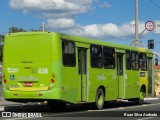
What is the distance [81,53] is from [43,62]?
2241mm

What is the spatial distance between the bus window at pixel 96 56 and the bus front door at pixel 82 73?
0.59m

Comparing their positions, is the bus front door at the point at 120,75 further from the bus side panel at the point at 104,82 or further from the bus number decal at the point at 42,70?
the bus number decal at the point at 42,70

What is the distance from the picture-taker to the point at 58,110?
21.7 metres

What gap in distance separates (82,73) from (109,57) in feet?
9.04

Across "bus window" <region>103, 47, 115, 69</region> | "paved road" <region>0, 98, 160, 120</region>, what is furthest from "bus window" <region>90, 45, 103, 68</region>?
"paved road" <region>0, 98, 160, 120</region>

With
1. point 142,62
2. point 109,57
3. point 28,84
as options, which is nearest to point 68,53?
point 28,84

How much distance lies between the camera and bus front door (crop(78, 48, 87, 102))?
2072 centimetres

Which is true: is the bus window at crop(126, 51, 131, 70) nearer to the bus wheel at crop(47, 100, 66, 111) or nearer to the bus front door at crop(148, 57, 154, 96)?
the bus front door at crop(148, 57, 154, 96)

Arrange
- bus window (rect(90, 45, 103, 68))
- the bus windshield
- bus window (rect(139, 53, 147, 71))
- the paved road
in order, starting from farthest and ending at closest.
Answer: bus window (rect(139, 53, 147, 71)) → bus window (rect(90, 45, 103, 68)) → the bus windshield → the paved road

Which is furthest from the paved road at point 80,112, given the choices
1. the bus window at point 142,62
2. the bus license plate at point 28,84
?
the bus window at point 142,62

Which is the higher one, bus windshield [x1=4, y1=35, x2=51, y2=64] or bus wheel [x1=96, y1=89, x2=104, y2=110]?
bus windshield [x1=4, y1=35, x2=51, y2=64]

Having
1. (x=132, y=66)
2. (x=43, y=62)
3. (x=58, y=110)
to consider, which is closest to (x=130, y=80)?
(x=132, y=66)

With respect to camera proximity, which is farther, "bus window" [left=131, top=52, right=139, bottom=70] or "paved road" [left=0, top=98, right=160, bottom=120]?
"bus window" [left=131, top=52, right=139, bottom=70]

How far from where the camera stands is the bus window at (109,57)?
22800 mm
